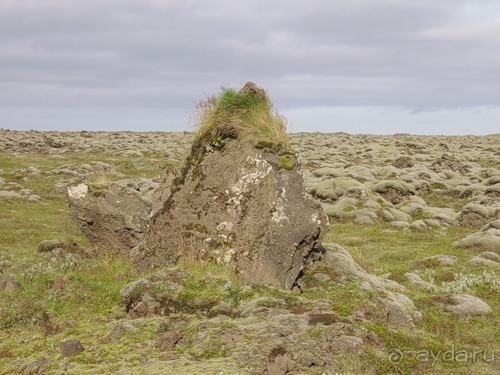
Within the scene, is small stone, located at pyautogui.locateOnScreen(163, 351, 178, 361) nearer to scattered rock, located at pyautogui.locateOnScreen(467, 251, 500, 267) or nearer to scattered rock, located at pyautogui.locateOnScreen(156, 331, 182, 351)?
scattered rock, located at pyautogui.locateOnScreen(156, 331, 182, 351)

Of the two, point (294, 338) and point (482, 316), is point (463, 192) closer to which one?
point (482, 316)

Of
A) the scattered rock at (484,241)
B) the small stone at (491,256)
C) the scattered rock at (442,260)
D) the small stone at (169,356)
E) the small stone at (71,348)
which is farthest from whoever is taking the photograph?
the scattered rock at (484,241)

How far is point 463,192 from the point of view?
1775 inches

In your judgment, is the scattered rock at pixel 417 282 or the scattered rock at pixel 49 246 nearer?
the scattered rock at pixel 417 282

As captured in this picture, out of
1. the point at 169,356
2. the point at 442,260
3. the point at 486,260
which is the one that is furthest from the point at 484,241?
the point at 169,356

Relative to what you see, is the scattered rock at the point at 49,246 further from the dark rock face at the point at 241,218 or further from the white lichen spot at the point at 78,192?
the dark rock face at the point at 241,218

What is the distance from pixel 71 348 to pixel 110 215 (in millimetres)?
11095

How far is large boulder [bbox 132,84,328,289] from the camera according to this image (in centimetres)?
1438

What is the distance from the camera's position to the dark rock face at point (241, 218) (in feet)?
47.1

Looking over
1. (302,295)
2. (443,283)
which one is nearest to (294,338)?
(302,295)

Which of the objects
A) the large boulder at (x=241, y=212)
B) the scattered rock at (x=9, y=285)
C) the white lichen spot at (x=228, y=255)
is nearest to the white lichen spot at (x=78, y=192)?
the large boulder at (x=241, y=212)

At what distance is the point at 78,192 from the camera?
71.6 ft

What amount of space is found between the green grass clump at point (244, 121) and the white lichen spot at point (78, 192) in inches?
305

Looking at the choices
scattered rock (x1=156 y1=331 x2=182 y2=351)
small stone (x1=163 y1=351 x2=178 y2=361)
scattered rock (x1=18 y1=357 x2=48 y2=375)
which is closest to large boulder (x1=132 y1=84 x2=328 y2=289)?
scattered rock (x1=156 y1=331 x2=182 y2=351)
